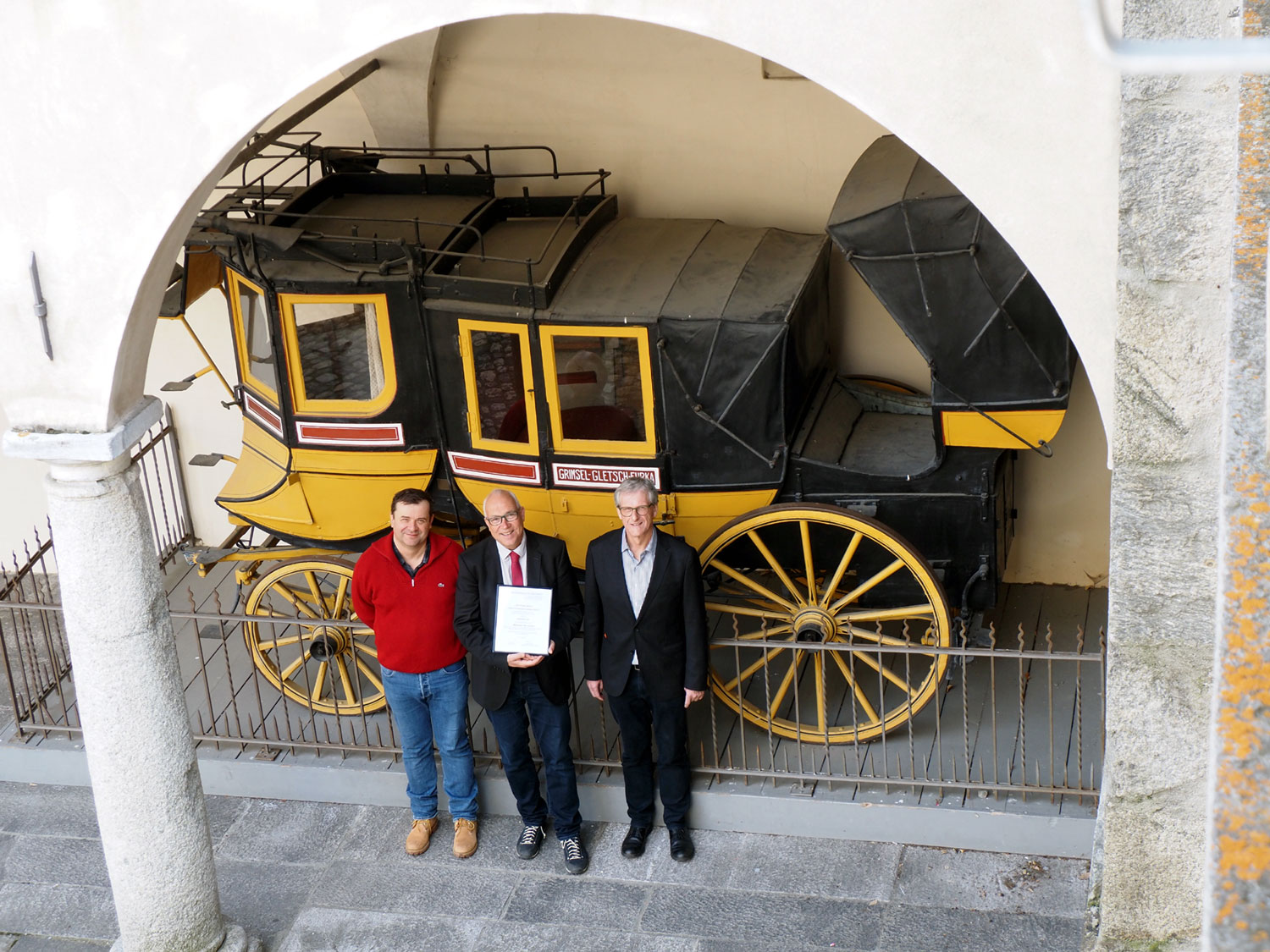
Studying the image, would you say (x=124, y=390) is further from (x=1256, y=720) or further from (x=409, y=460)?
(x=1256, y=720)

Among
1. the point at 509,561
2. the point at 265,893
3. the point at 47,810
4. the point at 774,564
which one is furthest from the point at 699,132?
the point at 47,810

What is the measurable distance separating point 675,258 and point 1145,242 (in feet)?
12.7

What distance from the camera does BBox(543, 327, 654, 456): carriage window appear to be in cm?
630

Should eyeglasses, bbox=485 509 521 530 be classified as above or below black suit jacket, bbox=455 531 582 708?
above

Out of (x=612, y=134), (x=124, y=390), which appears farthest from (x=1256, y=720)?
(x=612, y=134)

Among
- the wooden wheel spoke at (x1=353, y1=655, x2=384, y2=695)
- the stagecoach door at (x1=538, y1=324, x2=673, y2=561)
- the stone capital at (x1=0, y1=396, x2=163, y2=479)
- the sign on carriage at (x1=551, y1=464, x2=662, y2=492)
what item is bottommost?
the wooden wheel spoke at (x1=353, y1=655, x2=384, y2=695)

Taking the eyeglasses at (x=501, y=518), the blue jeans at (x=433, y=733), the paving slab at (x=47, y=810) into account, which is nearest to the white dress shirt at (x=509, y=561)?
the eyeglasses at (x=501, y=518)

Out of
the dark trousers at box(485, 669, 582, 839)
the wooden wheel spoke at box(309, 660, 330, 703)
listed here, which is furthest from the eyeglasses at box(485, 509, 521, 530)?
the wooden wheel spoke at box(309, 660, 330, 703)

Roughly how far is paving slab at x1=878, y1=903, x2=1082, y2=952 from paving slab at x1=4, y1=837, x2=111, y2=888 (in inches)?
144

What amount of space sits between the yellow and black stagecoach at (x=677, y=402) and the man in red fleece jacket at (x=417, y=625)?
569 millimetres

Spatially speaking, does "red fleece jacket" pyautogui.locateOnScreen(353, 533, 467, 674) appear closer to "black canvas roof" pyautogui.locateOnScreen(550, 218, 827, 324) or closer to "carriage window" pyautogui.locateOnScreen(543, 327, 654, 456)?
"carriage window" pyautogui.locateOnScreen(543, 327, 654, 456)

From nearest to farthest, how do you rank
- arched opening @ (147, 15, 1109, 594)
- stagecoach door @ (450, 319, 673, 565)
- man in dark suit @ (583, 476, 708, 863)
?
1. man in dark suit @ (583, 476, 708, 863)
2. stagecoach door @ (450, 319, 673, 565)
3. arched opening @ (147, 15, 1109, 594)

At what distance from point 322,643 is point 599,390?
1942 millimetres

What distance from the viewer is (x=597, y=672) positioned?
235 inches
